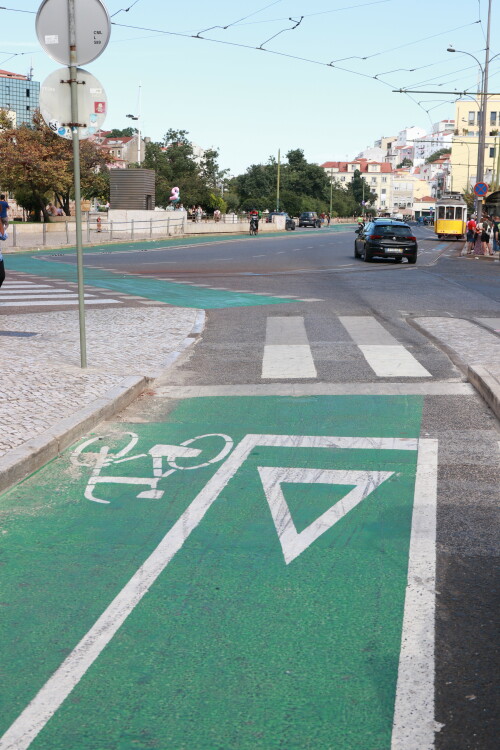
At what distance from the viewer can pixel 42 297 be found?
17000 mm

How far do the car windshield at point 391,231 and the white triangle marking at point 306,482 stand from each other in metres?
27.2

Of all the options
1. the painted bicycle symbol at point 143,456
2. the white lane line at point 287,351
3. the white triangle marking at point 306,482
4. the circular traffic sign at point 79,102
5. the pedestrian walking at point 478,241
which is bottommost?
the painted bicycle symbol at point 143,456

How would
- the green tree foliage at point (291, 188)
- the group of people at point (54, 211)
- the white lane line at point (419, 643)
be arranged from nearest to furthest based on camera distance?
the white lane line at point (419, 643)
the group of people at point (54, 211)
the green tree foliage at point (291, 188)

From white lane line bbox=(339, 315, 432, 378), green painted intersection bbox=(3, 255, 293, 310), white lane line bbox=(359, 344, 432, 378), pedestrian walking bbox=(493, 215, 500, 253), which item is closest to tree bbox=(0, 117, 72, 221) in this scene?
pedestrian walking bbox=(493, 215, 500, 253)

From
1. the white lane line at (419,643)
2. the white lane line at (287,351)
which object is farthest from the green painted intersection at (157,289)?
the white lane line at (419,643)

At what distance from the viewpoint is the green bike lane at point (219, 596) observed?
9.50ft

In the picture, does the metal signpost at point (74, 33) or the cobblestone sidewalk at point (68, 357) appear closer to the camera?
the cobblestone sidewalk at point (68, 357)

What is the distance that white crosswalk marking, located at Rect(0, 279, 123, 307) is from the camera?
627 inches

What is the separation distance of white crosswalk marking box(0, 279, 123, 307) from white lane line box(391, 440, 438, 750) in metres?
11.8

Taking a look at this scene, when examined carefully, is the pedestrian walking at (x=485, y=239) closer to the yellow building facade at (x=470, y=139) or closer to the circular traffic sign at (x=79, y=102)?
the circular traffic sign at (x=79, y=102)

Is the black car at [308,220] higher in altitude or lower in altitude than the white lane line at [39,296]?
higher

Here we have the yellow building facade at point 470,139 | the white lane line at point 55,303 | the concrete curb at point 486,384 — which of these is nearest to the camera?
the concrete curb at point 486,384

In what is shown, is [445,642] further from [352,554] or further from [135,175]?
[135,175]

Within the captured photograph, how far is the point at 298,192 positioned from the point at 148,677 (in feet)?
455
